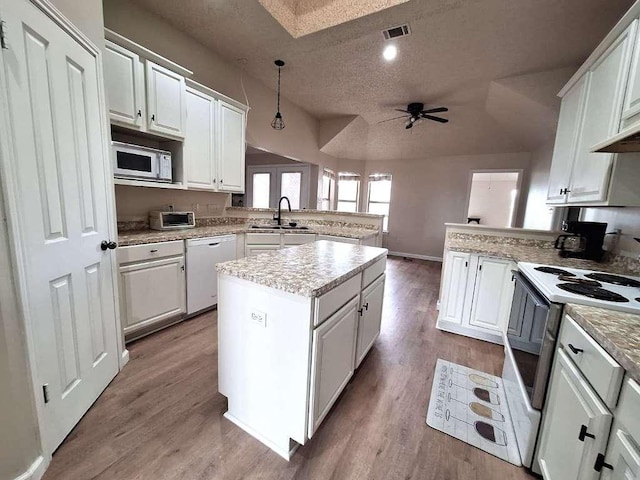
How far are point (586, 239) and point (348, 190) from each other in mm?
5328

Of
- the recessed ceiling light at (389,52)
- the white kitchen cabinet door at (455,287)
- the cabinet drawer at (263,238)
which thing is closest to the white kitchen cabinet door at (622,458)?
the white kitchen cabinet door at (455,287)

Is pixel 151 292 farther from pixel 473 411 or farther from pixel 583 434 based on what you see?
pixel 583 434

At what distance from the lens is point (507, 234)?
2.88m

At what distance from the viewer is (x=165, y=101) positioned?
7.82ft

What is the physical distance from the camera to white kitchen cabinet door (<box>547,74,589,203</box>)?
2055mm

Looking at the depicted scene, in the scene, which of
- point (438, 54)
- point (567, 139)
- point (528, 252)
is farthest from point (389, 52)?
point (528, 252)

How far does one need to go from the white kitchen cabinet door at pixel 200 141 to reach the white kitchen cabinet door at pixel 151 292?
0.91 m

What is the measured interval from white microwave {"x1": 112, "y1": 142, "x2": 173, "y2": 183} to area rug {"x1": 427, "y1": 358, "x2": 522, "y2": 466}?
2840mm

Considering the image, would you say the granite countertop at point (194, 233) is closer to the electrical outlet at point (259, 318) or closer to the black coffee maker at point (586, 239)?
the electrical outlet at point (259, 318)

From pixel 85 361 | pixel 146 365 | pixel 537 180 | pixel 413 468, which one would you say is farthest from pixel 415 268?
pixel 85 361

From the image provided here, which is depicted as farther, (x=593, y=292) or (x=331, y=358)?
(x=331, y=358)

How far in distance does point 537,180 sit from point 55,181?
6.06 metres

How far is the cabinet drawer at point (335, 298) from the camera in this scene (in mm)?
1190

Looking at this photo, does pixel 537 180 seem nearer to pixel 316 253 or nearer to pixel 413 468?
pixel 316 253
